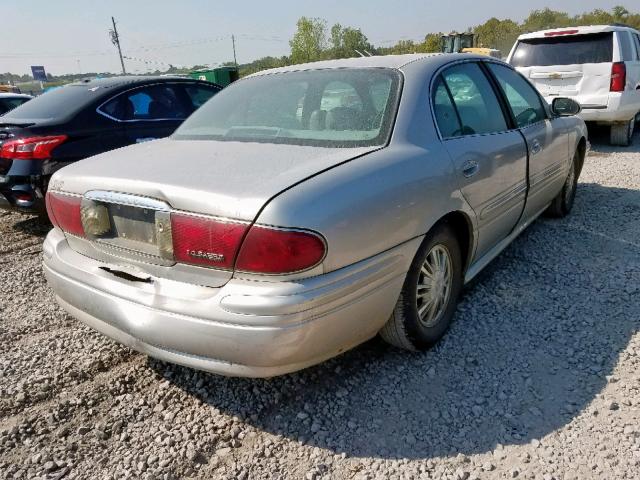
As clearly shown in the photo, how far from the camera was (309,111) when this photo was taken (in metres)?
2.56

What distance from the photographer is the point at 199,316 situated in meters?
1.82

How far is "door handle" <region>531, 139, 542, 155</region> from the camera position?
3.40 meters

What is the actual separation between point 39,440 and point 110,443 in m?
0.30

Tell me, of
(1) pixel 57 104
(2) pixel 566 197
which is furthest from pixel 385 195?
(1) pixel 57 104

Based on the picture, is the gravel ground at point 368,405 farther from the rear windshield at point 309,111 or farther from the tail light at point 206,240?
the rear windshield at point 309,111

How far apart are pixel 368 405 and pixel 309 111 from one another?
1.47m

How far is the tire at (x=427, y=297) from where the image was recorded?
90.4 inches

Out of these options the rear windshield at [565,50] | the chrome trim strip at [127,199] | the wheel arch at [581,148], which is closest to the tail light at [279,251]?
the chrome trim strip at [127,199]

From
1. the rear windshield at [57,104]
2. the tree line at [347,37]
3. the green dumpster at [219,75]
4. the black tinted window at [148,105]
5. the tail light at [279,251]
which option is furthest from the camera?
the tree line at [347,37]

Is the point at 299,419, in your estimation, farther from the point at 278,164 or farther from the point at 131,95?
the point at 131,95

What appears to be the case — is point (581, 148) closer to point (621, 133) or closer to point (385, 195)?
point (385, 195)

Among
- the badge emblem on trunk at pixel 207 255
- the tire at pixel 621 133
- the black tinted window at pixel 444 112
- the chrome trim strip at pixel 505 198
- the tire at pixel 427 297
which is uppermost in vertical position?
the black tinted window at pixel 444 112

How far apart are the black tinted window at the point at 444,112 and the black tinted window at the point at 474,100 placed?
7 centimetres

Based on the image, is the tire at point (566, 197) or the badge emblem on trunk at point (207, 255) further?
the tire at point (566, 197)
